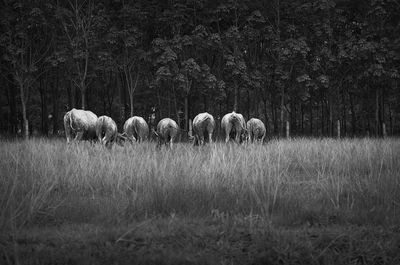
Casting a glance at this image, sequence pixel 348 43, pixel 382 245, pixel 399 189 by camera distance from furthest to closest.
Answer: pixel 348 43 < pixel 399 189 < pixel 382 245

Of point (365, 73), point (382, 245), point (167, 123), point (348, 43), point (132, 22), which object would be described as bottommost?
point (382, 245)

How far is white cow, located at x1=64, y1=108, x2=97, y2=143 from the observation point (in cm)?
1506

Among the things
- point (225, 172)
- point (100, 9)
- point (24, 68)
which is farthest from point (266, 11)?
point (225, 172)

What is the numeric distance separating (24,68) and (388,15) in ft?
73.0

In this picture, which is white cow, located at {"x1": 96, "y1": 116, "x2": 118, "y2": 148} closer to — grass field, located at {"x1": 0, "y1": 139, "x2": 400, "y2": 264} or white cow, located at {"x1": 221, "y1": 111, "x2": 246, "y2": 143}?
white cow, located at {"x1": 221, "y1": 111, "x2": 246, "y2": 143}

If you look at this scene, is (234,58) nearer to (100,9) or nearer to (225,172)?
(100,9)

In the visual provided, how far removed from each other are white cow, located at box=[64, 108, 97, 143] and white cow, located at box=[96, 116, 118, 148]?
1.82 feet

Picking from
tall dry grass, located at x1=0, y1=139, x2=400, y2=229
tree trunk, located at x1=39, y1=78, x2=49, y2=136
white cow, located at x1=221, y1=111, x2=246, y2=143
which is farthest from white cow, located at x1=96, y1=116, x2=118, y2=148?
tree trunk, located at x1=39, y1=78, x2=49, y2=136

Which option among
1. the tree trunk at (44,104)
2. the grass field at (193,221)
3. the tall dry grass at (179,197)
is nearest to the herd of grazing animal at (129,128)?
the tall dry grass at (179,197)

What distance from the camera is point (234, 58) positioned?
2609 cm

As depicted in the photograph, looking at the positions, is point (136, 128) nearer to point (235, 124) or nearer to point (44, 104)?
point (235, 124)

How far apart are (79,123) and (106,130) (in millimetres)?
→ 1163

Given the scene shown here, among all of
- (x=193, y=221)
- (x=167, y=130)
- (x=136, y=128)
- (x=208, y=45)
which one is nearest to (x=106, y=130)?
(x=136, y=128)

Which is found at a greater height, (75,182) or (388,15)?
(388,15)
